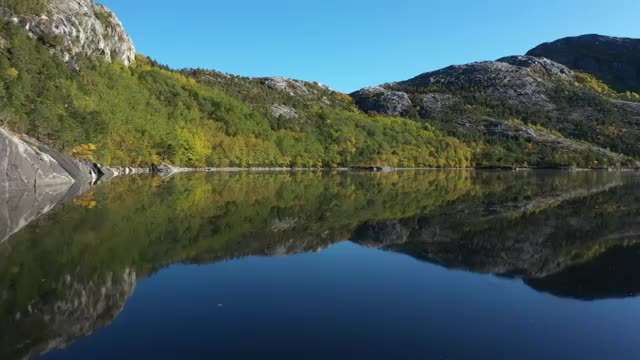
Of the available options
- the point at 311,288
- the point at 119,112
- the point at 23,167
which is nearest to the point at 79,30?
the point at 119,112

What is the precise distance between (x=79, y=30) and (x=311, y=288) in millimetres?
151301

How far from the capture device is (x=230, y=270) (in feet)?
58.4

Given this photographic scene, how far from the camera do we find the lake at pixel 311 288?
10.6 metres

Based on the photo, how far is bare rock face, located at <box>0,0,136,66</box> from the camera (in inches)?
5030

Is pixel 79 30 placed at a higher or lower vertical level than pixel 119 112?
higher

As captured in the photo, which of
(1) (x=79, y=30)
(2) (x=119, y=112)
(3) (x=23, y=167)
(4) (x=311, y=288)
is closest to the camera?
(4) (x=311, y=288)

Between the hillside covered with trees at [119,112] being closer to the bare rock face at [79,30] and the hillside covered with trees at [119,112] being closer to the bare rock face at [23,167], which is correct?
the bare rock face at [79,30]

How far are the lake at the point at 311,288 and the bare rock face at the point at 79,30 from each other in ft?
378

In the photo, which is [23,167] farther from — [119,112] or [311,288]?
[119,112]

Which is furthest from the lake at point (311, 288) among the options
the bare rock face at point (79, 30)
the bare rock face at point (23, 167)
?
the bare rock face at point (79, 30)

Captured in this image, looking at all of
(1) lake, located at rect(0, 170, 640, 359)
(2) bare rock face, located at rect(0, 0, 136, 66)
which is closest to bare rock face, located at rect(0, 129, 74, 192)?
(1) lake, located at rect(0, 170, 640, 359)

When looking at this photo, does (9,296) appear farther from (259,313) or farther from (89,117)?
(89,117)

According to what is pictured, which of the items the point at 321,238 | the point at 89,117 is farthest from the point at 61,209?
the point at 89,117

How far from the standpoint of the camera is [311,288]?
1559cm
